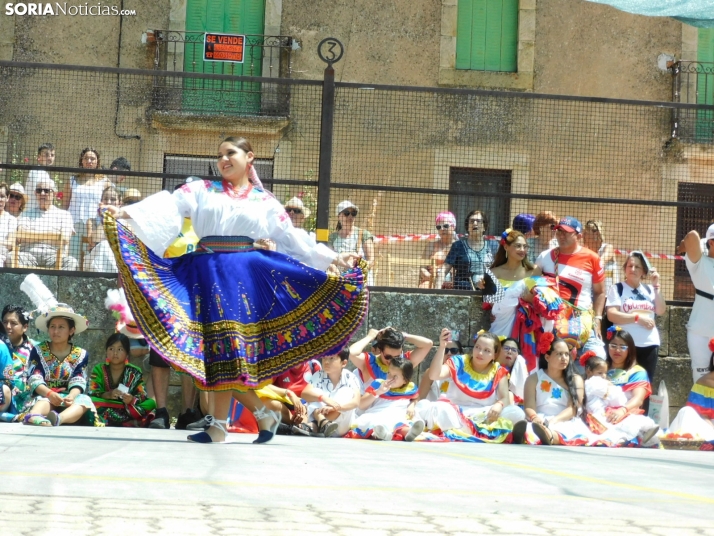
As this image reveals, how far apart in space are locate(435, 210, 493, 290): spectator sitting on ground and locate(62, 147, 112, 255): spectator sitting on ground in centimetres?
292

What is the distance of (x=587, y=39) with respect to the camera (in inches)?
705

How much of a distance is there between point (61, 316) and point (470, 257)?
11.2 feet

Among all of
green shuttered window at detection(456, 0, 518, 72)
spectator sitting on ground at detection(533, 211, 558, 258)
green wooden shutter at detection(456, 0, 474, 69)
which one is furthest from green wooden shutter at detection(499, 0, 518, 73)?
spectator sitting on ground at detection(533, 211, 558, 258)

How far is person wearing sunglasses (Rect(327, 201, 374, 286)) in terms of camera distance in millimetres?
9906

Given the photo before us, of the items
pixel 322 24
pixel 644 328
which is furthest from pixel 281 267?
pixel 322 24

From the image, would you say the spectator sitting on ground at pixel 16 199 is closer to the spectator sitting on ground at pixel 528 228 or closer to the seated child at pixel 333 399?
the seated child at pixel 333 399

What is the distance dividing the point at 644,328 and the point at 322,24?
30.7ft

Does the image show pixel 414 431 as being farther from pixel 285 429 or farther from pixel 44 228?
pixel 44 228

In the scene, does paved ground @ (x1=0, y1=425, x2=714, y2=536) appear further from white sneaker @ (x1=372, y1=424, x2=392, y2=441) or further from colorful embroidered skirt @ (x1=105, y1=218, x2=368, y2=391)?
white sneaker @ (x1=372, y1=424, x2=392, y2=441)

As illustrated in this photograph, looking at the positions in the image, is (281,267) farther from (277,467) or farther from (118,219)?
(277,467)

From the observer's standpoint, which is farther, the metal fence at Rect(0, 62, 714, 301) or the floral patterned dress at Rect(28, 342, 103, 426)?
the metal fence at Rect(0, 62, 714, 301)

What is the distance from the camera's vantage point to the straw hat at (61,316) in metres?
8.88

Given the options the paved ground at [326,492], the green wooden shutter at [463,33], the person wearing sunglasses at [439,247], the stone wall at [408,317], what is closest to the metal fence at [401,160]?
the person wearing sunglasses at [439,247]

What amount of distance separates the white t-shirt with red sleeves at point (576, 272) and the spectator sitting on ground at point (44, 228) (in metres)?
3.88
